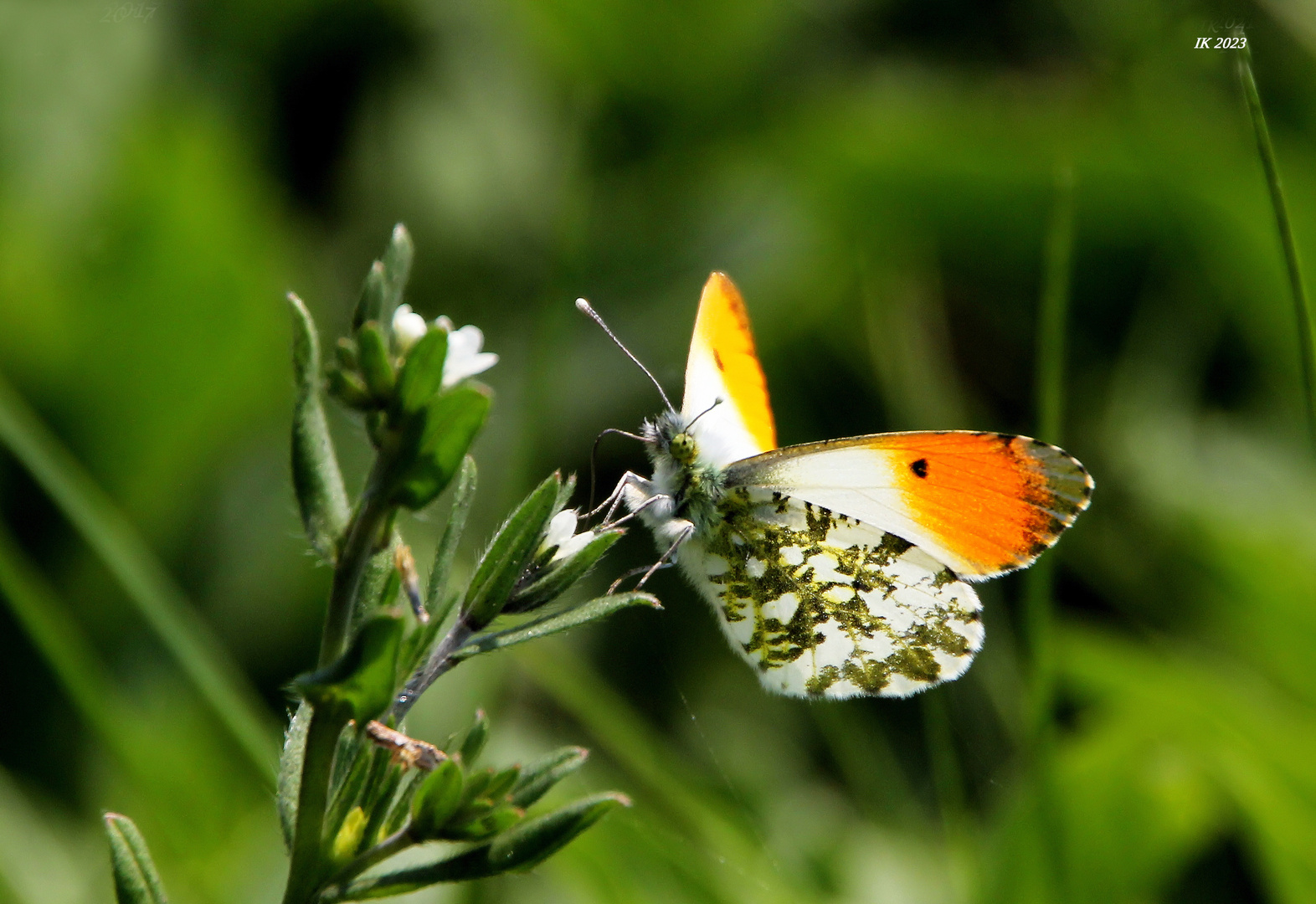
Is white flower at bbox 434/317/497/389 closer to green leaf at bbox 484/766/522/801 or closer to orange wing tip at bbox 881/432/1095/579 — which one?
green leaf at bbox 484/766/522/801

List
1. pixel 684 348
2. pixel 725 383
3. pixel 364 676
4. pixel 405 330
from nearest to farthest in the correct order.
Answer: pixel 364 676, pixel 405 330, pixel 725 383, pixel 684 348

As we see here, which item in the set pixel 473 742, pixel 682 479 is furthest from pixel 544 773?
pixel 682 479

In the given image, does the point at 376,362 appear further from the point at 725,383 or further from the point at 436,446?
the point at 725,383

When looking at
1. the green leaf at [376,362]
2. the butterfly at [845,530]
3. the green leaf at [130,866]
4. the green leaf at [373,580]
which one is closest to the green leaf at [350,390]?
the green leaf at [376,362]

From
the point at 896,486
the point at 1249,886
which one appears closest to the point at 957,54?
the point at 896,486

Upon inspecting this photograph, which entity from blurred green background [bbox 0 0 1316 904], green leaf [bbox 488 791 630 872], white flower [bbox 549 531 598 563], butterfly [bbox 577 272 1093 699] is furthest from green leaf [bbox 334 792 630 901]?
blurred green background [bbox 0 0 1316 904]

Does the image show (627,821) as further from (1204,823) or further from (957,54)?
(957,54)
